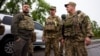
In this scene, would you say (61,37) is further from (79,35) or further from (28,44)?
(28,44)

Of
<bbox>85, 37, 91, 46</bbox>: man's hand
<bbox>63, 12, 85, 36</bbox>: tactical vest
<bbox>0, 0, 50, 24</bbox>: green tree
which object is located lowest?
<bbox>85, 37, 91, 46</bbox>: man's hand

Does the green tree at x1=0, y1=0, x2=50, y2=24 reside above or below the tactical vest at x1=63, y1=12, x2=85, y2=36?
above

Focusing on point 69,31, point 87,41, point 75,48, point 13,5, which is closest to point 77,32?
point 69,31

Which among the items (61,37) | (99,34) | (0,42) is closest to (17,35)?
(61,37)

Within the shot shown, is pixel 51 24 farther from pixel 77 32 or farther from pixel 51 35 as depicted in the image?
pixel 77 32

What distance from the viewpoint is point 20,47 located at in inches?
342

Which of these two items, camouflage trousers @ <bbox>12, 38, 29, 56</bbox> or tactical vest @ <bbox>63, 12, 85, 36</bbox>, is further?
camouflage trousers @ <bbox>12, 38, 29, 56</bbox>

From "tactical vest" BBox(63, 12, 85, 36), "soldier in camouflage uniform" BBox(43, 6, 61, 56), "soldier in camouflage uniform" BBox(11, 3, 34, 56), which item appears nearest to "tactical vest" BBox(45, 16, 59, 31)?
"soldier in camouflage uniform" BBox(43, 6, 61, 56)

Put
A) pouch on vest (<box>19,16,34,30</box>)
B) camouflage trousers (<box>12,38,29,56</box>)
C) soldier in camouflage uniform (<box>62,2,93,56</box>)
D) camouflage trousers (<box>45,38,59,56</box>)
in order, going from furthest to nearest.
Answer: camouflage trousers (<box>45,38,59,56</box>)
pouch on vest (<box>19,16,34,30</box>)
camouflage trousers (<box>12,38,29,56</box>)
soldier in camouflage uniform (<box>62,2,93,56</box>)

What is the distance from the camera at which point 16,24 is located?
8.57 metres

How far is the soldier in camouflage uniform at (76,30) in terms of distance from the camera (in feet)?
23.5

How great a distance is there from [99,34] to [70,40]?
159 feet

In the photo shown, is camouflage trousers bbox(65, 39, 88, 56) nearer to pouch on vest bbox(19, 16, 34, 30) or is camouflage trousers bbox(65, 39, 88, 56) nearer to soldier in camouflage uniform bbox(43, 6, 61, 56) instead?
pouch on vest bbox(19, 16, 34, 30)

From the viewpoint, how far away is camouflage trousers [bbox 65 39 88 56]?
716 centimetres
